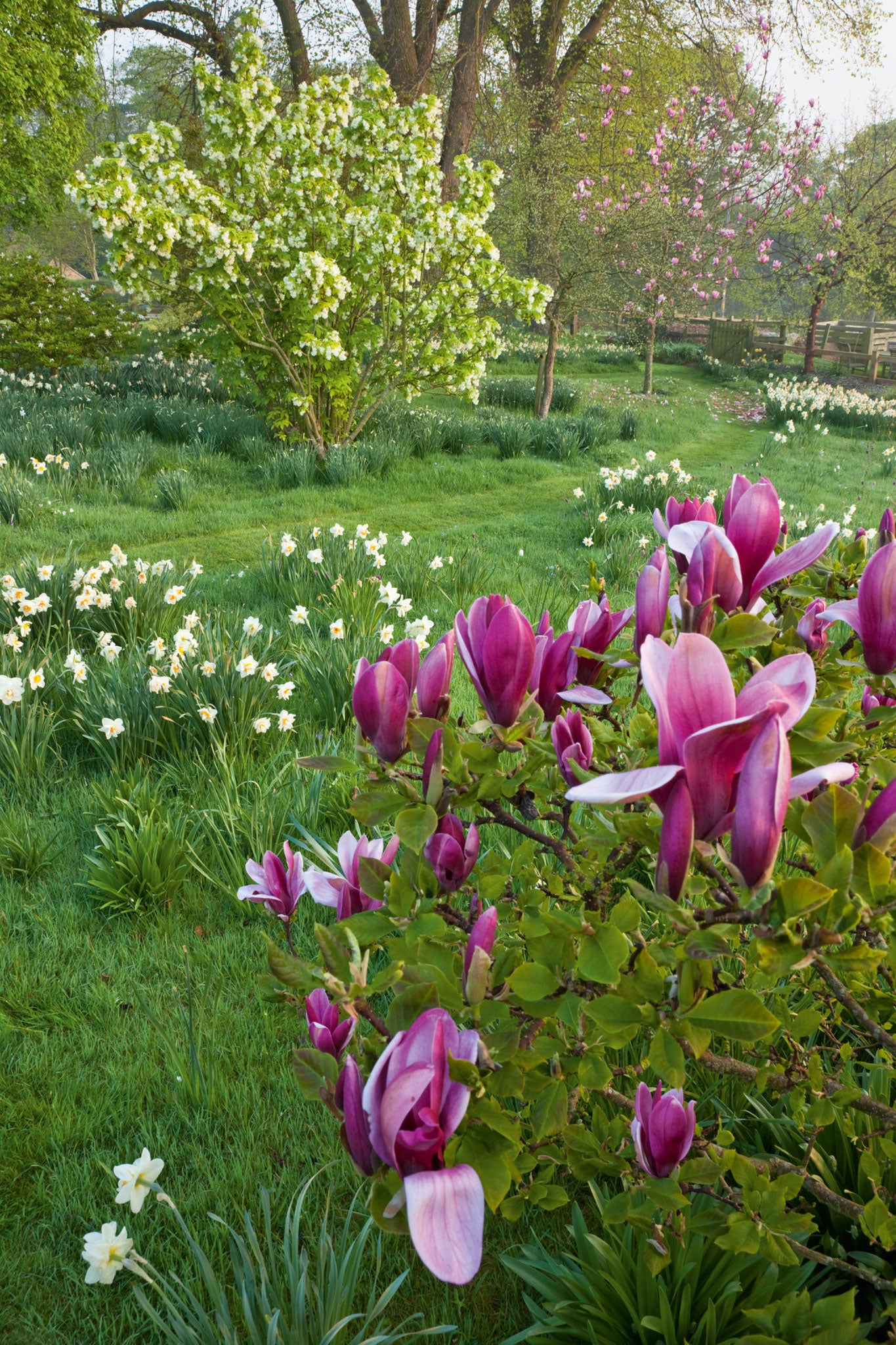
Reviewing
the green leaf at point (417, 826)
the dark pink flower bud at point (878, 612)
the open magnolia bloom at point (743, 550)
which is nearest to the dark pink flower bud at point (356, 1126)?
the green leaf at point (417, 826)

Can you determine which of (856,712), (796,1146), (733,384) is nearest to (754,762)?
(856,712)

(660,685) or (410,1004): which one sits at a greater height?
(660,685)

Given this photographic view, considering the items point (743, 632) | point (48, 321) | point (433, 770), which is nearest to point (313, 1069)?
point (433, 770)

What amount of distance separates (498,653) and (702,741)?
0.32 meters

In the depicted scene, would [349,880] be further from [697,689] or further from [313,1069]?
[697,689]

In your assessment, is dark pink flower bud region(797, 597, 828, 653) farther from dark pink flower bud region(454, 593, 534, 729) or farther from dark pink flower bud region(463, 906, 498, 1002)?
dark pink flower bud region(463, 906, 498, 1002)

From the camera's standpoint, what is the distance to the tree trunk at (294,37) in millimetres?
14117

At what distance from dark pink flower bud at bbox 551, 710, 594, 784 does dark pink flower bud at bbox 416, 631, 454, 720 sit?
14 cm

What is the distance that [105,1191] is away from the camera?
5.42ft

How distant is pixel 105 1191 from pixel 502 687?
1445 millimetres

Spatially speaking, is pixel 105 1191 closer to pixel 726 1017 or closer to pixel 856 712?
pixel 726 1017

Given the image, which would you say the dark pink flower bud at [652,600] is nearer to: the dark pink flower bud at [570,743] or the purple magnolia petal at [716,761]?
the dark pink flower bud at [570,743]

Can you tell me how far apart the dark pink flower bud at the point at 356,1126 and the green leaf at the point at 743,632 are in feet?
1.77

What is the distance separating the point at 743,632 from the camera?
864mm
